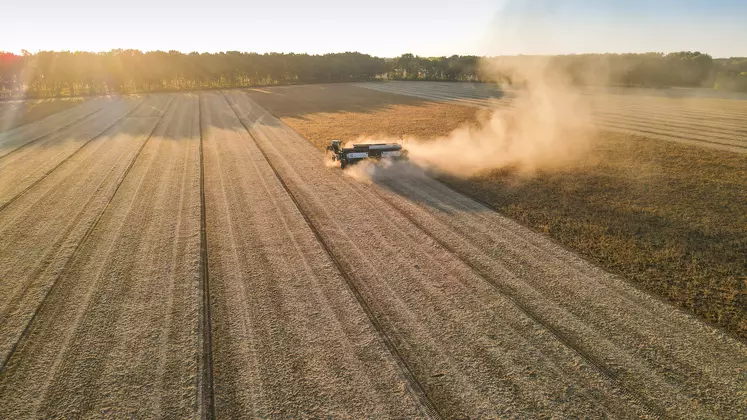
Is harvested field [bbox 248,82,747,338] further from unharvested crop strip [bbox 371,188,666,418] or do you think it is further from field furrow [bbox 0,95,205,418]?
field furrow [bbox 0,95,205,418]

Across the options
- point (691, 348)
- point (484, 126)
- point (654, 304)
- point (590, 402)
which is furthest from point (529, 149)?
point (590, 402)

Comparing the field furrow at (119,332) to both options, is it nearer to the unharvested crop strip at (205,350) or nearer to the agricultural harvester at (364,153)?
the unharvested crop strip at (205,350)

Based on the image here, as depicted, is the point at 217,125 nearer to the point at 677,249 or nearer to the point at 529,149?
the point at 529,149

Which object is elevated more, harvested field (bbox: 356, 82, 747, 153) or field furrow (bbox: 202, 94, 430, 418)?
harvested field (bbox: 356, 82, 747, 153)

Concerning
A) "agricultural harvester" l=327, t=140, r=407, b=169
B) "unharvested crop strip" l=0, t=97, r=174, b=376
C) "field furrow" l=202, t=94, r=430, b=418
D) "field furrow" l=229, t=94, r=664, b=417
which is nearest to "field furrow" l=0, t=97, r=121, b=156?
"unharvested crop strip" l=0, t=97, r=174, b=376

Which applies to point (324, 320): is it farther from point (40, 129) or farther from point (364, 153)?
point (40, 129)

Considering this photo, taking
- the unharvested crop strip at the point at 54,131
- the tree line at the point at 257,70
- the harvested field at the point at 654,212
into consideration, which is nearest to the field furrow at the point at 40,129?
the unharvested crop strip at the point at 54,131

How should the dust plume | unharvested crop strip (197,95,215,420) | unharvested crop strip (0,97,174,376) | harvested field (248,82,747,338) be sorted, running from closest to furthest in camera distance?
unharvested crop strip (197,95,215,420) → unharvested crop strip (0,97,174,376) → harvested field (248,82,747,338) → the dust plume
